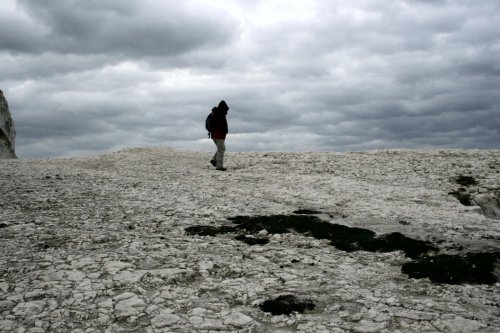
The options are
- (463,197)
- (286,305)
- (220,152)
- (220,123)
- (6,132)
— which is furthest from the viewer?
(6,132)

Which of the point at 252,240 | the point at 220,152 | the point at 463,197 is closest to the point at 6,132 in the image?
the point at 220,152

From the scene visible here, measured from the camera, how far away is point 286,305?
9.52 meters

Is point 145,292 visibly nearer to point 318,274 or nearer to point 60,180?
point 318,274

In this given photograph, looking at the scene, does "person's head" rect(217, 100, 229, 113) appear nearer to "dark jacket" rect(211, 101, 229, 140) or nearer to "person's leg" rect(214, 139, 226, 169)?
"dark jacket" rect(211, 101, 229, 140)

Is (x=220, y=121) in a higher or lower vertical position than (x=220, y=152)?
higher

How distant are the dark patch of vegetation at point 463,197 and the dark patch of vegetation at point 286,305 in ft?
59.4

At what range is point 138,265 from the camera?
38.3 ft

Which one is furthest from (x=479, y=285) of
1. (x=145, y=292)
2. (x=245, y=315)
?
(x=145, y=292)

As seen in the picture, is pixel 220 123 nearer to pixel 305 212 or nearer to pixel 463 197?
pixel 305 212

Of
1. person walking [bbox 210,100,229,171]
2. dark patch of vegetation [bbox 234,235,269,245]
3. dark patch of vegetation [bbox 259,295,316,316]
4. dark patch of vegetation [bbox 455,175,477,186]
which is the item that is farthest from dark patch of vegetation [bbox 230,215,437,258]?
dark patch of vegetation [bbox 455,175,477,186]

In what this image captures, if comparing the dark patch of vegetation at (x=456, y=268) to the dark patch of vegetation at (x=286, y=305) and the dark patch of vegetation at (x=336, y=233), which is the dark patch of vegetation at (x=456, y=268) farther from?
the dark patch of vegetation at (x=286, y=305)

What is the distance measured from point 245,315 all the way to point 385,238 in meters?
7.89

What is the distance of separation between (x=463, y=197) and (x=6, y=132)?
40091 mm

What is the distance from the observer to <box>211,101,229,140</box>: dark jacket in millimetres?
30406
